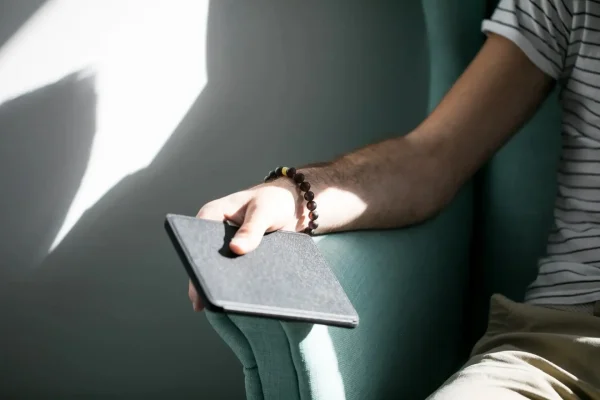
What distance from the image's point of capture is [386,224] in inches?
35.8

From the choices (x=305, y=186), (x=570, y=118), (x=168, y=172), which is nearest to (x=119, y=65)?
(x=168, y=172)

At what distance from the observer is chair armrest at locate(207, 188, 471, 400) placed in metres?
0.71

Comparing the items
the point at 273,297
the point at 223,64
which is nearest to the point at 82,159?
the point at 223,64

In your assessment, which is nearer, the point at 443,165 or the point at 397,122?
the point at 443,165

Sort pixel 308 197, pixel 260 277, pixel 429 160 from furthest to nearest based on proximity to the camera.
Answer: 1. pixel 429 160
2. pixel 308 197
3. pixel 260 277

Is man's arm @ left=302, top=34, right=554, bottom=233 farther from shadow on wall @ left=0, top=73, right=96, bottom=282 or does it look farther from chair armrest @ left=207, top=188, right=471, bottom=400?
shadow on wall @ left=0, top=73, right=96, bottom=282

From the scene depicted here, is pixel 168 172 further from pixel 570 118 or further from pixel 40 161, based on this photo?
pixel 570 118

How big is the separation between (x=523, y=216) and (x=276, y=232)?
21.8 inches

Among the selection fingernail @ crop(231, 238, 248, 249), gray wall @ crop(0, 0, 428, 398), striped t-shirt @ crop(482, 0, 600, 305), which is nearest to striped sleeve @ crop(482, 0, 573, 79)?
striped t-shirt @ crop(482, 0, 600, 305)

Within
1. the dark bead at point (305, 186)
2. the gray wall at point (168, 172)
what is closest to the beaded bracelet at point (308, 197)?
the dark bead at point (305, 186)

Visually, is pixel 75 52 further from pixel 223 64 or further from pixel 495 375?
pixel 495 375

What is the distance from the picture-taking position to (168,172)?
111 centimetres

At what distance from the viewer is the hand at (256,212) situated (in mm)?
688

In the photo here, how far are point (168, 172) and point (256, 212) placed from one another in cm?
42
